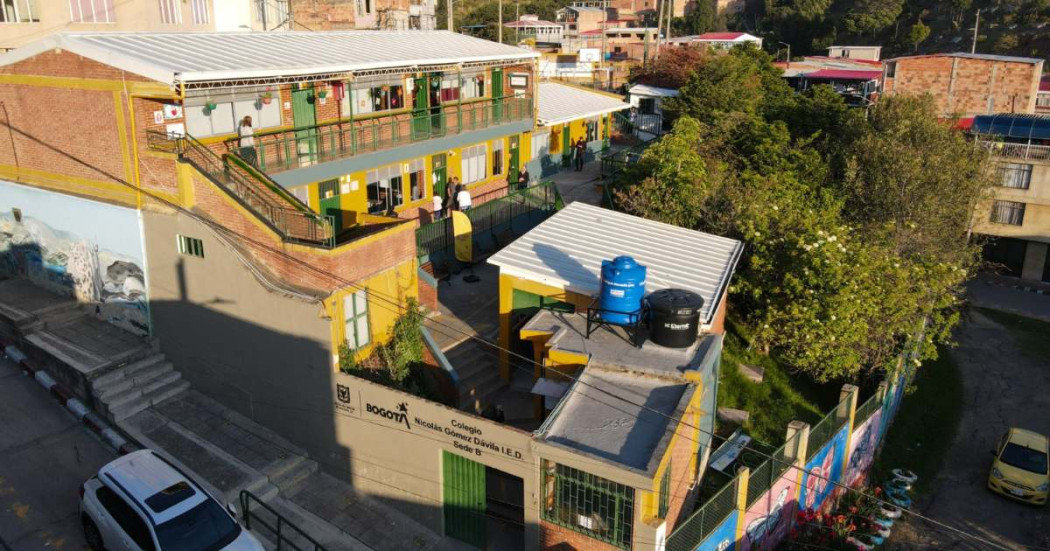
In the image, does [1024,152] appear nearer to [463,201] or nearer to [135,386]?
[463,201]

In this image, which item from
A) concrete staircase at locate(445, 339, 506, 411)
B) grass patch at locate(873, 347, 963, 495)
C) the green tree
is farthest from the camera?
the green tree

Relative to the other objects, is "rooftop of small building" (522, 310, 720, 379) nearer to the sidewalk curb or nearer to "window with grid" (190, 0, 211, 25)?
the sidewalk curb

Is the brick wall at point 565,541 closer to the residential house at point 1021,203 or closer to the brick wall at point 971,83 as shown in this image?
the residential house at point 1021,203

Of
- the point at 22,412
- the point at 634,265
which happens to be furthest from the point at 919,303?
the point at 22,412

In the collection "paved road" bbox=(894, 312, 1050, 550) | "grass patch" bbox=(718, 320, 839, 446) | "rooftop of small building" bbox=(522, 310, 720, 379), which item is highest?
"rooftop of small building" bbox=(522, 310, 720, 379)

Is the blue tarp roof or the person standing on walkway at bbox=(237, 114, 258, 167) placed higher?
the person standing on walkway at bbox=(237, 114, 258, 167)

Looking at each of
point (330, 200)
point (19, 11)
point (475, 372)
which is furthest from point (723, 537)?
point (19, 11)

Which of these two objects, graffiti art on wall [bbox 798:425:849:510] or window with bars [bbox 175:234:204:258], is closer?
window with bars [bbox 175:234:204:258]

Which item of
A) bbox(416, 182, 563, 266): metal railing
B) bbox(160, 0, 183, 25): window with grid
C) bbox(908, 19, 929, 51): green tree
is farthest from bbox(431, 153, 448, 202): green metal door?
bbox(908, 19, 929, 51): green tree
